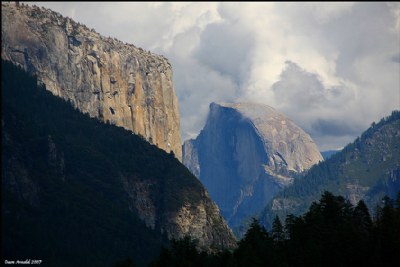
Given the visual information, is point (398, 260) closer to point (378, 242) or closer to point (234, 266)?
point (378, 242)

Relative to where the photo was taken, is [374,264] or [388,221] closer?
[374,264]

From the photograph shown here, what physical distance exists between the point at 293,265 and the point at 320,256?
7697 mm

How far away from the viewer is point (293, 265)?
199750 millimetres

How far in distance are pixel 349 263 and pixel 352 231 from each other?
8.46 meters

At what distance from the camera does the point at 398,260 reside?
187750 mm

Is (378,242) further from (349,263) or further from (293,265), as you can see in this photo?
(293,265)

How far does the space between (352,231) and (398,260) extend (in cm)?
1502

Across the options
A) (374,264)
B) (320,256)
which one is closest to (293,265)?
(320,256)

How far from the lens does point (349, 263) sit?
194 meters

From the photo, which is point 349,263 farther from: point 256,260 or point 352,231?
point 256,260

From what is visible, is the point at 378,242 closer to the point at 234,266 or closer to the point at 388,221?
the point at 388,221

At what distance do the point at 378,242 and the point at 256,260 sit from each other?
27296 millimetres

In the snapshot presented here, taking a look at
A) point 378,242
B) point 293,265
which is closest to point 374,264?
point 378,242

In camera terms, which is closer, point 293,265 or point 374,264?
point 374,264
